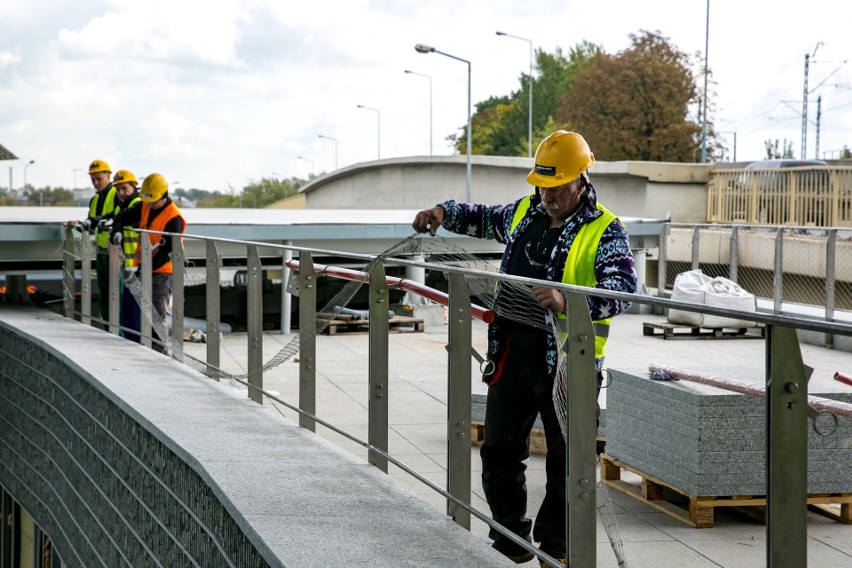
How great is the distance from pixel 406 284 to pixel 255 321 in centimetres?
194

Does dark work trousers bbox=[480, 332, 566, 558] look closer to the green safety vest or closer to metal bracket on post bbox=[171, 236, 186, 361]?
the green safety vest

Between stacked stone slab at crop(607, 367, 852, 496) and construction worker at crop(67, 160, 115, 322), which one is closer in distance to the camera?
stacked stone slab at crop(607, 367, 852, 496)

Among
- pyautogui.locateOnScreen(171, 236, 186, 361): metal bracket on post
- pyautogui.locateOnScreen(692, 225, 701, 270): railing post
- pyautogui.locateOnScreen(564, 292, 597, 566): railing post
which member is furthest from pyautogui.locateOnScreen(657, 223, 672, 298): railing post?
pyautogui.locateOnScreen(564, 292, 597, 566): railing post

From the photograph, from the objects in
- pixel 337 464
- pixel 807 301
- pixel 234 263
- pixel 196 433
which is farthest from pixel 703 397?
pixel 807 301

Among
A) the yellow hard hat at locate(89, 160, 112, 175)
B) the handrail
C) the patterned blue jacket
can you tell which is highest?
the yellow hard hat at locate(89, 160, 112, 175)

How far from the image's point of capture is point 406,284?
5320 millimetres

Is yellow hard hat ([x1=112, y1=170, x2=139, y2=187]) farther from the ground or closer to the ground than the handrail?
farther from the ground

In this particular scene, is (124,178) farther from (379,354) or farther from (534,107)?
(534,107)

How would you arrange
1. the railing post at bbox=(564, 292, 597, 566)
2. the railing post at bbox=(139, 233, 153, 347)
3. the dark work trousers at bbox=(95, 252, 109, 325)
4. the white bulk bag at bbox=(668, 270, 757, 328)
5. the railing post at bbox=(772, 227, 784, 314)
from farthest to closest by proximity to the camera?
the railing post at bbox=(772, 227, 784, 314), the white bulk bag at bbox=(668, 270, 757, 328), the dark work trousers at bbox=(95, 252, 109, 325), the railing post at bbox=(139, 233, 153, 347), the railing post at bbox=(564, 292, 597, 566)

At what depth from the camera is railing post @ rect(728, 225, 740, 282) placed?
1948 cm

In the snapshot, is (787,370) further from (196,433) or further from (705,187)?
(705,187)

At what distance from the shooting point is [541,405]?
4.55 meters

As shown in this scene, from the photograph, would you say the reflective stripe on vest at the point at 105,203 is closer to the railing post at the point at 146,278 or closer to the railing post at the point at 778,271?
the railing post at the point at 146,278

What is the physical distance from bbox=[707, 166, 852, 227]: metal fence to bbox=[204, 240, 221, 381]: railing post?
2563 cm
